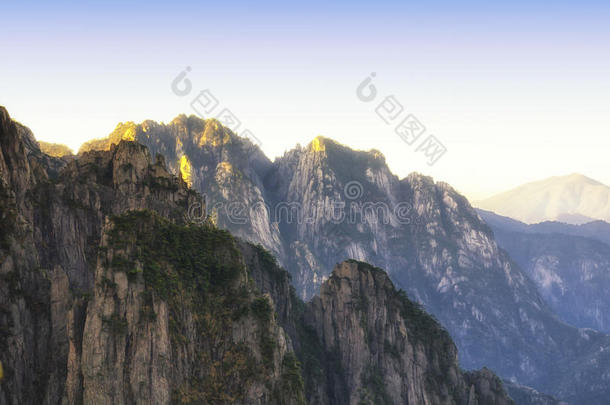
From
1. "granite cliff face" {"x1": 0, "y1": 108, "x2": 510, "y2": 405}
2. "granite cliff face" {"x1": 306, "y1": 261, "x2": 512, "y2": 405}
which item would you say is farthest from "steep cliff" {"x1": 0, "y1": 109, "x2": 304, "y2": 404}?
"granite cliff face" {"x1": 306, "y1": 261, "x2": 512, "y2": 405}

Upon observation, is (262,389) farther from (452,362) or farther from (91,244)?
(452,362)

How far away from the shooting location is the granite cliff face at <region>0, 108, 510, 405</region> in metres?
69.8

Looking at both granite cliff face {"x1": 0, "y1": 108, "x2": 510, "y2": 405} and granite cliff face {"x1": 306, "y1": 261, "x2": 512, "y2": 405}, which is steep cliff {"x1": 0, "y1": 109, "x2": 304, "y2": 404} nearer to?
granite cliff face {"x1": 0, "y1": 108, "x2": 510, "y2": 405}

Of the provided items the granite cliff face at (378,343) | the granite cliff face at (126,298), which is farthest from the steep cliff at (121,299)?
the granite cliff face at (378,343)

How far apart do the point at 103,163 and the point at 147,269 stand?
32284 mm

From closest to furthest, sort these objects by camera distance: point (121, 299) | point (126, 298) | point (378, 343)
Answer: point (121, 299) < point (126, 298) < point (378, 343)

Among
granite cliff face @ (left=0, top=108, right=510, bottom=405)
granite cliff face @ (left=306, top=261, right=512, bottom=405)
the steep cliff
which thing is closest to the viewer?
the steep cliff

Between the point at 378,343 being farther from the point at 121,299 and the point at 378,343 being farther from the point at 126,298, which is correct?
the point at 121,299

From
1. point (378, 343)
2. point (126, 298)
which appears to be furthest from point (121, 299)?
point (378, 343)

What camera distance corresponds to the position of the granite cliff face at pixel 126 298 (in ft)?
229

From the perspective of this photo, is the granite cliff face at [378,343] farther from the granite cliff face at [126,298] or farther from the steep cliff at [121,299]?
the steep cliff at [121,299]

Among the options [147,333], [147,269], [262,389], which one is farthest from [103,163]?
[262,389]

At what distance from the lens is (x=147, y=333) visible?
242 ft

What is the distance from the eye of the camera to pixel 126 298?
73.0 m
